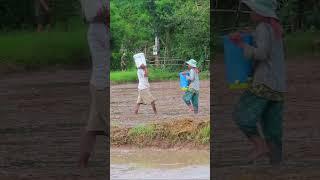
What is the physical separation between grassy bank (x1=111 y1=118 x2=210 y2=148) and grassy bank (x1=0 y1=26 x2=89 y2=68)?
3043 mm

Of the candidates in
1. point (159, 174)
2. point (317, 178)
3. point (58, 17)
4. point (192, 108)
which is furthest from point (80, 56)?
point (192, 108)

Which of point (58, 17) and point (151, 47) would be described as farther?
point (151, 47)

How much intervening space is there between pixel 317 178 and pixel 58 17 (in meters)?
2.15

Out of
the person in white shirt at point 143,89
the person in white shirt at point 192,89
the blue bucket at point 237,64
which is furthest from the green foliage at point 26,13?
the person in white shirt at point 192,89

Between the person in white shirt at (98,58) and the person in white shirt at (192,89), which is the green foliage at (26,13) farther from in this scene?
the person in white shirt at (192,89)

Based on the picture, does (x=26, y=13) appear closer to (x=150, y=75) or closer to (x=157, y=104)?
(x=157, y=104)

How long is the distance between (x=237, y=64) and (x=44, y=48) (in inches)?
52.9

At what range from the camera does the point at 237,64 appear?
4.02m

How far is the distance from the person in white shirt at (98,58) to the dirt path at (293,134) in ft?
2.74

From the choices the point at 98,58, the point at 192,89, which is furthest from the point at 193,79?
the point at 98,58

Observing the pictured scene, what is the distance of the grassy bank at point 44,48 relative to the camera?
13.1 feet

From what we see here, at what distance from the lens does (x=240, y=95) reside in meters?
4.12

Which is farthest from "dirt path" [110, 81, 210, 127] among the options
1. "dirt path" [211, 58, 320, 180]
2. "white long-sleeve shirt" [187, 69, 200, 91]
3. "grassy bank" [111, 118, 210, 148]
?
"dirt path" [211, 58, 320, 180]

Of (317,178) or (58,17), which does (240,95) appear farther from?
(58,17)
